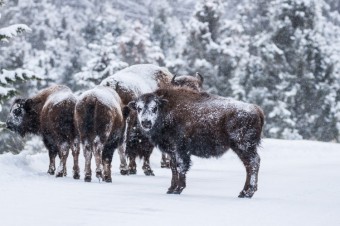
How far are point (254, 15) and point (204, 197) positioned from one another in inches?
1901

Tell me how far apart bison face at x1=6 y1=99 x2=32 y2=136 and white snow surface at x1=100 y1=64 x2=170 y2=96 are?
6.20ft

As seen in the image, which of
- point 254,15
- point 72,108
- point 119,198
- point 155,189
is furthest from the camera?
point 254,15

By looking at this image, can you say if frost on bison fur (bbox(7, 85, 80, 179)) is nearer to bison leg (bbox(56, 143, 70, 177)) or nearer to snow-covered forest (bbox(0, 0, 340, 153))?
bison leg (bbox(56, 143, 70, 177))

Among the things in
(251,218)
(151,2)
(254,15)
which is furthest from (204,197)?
(151,2)

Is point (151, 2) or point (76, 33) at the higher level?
point (151, 2)

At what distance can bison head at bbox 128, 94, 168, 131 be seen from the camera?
9.76 m

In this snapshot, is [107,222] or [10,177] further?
[10,177]

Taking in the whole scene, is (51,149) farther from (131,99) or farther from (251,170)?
(251,170)

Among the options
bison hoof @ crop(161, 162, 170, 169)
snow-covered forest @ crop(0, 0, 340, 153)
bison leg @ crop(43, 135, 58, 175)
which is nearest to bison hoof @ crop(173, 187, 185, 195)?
bison leg @ crop(43, 135, 58, 175)

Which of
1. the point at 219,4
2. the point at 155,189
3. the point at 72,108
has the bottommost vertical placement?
the point at 155,189

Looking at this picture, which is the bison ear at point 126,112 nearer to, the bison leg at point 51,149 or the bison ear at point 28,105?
the bison leg at point 51,149

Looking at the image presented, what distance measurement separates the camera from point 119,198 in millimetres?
8555

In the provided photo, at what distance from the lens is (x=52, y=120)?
1203 cm

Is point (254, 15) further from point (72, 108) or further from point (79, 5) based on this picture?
point (79, 5)
